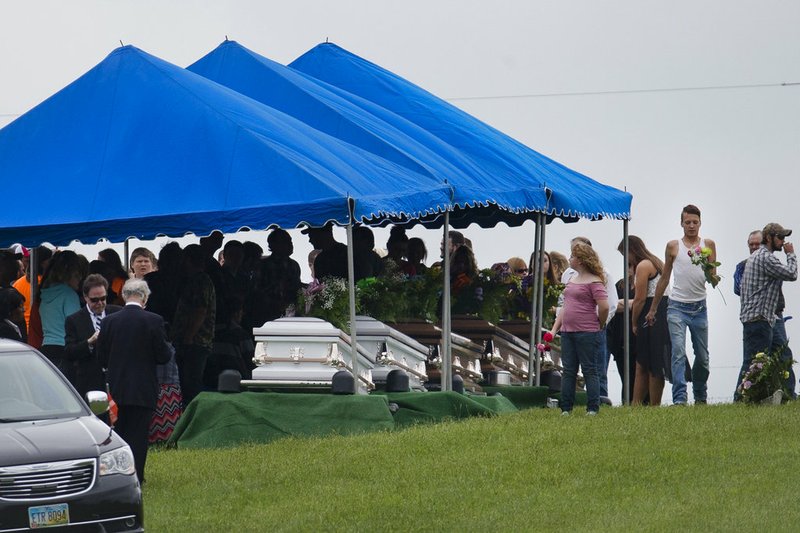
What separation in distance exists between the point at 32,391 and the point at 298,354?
5172mm

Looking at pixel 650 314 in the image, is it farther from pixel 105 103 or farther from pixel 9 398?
pixel 9 398

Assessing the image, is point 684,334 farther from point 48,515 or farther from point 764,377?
point 48,515

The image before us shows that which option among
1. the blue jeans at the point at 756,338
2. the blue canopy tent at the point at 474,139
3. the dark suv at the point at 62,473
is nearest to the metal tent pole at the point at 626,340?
the blue canopy tent at the point at 474,139

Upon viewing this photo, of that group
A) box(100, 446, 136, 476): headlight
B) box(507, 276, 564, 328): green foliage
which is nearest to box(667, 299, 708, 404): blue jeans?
box(507, 276, 564, 328): green foliage

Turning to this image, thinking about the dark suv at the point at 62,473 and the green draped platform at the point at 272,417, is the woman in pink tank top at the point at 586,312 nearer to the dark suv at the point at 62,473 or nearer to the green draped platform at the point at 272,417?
the green draped platform at the point at 272,417

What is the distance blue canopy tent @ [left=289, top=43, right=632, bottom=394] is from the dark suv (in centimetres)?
716

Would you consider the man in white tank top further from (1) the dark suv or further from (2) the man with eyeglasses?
(1) the dark suv

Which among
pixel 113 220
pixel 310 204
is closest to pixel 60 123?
pixel 113 220

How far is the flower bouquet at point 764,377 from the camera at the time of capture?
50.1ft

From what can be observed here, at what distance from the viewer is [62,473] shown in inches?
364

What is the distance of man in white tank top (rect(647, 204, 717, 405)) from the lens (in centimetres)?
1598

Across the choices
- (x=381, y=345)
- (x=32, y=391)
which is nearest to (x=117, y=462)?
(x=32, y=391)

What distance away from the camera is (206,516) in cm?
1070

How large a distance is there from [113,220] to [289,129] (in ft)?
8.19
